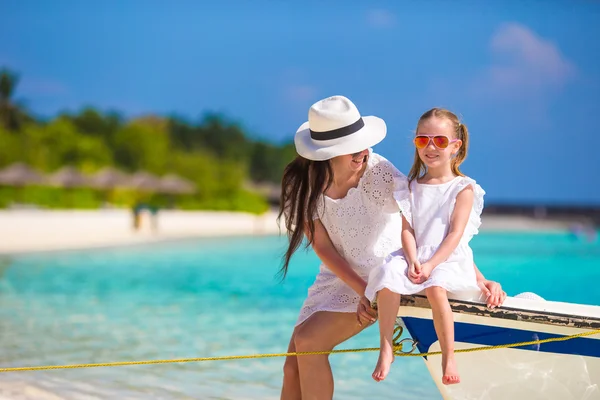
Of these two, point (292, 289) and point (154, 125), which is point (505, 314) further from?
point (154, 125)

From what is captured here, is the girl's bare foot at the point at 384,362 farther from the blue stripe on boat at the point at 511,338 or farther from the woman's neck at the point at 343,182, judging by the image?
the woman's neck at the point at 343,182

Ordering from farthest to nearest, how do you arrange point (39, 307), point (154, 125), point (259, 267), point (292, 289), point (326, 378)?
point (154, 125) → point (259, 267) → point (292, 289) → point (39, 307) → point (326, 378)

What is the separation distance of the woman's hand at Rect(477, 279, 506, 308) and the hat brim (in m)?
0.72

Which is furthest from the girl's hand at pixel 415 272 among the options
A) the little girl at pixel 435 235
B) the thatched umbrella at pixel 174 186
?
the thatched umbrella at pixel 174 186

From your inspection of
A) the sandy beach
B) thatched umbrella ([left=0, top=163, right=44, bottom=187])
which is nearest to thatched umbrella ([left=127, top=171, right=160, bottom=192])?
thatched umbrella ([left=0, top=163, right=44, bottom=187])

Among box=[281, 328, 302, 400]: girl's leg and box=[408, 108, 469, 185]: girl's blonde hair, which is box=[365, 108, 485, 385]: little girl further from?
box=[281, 328, 302, 400]: girl's leg

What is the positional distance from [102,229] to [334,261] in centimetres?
2259

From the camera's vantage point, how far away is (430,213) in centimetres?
314

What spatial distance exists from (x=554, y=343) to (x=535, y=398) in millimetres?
311

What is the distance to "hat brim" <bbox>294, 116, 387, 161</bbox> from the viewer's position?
10.5 ft

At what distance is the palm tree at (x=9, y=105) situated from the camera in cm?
4628

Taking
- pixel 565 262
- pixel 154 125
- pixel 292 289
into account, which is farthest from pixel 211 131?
pixel 292 289

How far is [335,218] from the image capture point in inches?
132

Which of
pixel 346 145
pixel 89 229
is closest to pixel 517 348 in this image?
pixel 346 145
